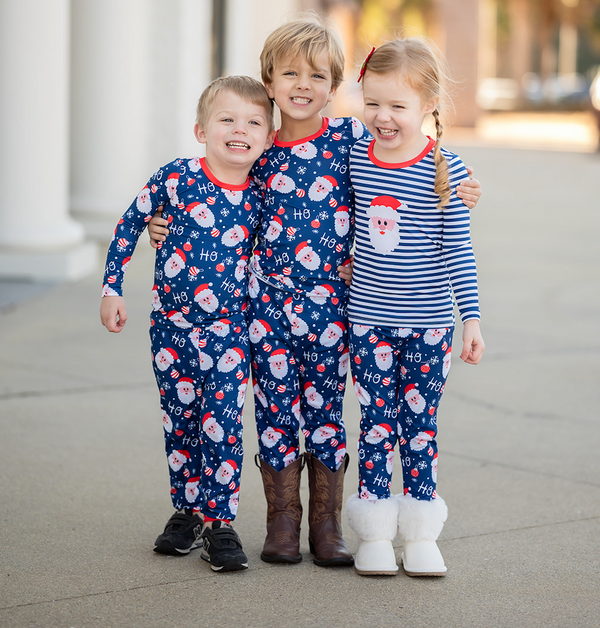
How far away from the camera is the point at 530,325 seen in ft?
23.0

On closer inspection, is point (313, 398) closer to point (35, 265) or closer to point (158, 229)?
point (158, 229)

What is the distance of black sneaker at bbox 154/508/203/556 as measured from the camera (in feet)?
10.5

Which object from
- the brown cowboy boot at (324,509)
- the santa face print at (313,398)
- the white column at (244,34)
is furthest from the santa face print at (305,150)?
the white column at (244,34)

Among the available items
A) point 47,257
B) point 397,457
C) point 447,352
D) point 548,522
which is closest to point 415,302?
point 447,352

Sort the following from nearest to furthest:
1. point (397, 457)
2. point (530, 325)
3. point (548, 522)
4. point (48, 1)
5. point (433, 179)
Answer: point (433, 179), point (548, 522), point (397, 457), point (530, 325), point (48, 1)

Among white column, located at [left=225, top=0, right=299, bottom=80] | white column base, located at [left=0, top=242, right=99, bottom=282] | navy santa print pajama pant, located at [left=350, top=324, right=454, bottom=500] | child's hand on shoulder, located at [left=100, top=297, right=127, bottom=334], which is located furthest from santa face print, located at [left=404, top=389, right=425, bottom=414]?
white column, located at [left=225, top=0, right=299, bottom=80]

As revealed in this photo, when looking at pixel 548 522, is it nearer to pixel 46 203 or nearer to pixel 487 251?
pixel 46 203

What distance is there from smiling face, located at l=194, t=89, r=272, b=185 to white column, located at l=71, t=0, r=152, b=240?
7.14m

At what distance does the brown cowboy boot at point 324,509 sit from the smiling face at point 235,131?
0.98 meters

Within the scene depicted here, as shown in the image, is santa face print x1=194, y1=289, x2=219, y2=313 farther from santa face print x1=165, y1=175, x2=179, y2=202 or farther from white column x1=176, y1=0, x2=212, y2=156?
white column x1=176, y1=0, x2=212, y2=156

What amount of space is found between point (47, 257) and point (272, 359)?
531 centimetres

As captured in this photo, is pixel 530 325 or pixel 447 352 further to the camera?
pixel 530 325

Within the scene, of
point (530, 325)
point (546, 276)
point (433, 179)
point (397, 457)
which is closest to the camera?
point (433, 179)

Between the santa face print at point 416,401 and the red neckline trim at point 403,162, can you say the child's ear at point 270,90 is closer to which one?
the red neckline trim at point 403,162
